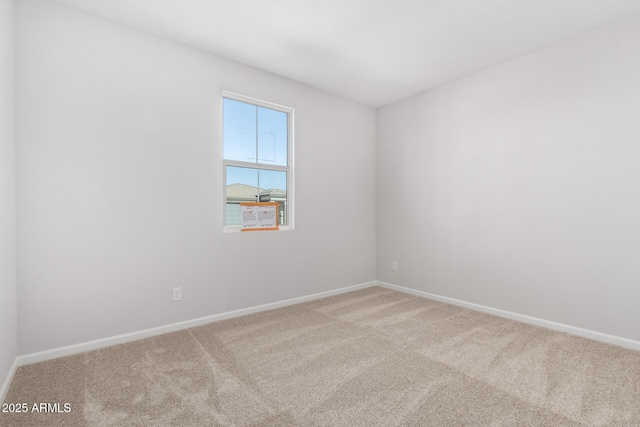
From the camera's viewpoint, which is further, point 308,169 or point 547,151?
point 308,169

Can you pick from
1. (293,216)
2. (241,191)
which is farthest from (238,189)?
(293,216)

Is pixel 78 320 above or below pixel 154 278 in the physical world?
below

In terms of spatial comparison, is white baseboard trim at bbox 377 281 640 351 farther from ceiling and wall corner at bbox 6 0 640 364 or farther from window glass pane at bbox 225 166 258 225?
window glass pane at bbox 225 166 258 225

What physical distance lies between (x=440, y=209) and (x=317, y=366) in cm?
250

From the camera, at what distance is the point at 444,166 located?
146 inches

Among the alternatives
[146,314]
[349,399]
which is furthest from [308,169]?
[349,399]

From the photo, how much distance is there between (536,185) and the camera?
2.92 meters

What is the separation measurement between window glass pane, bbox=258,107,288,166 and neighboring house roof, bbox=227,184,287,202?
12.8 inches

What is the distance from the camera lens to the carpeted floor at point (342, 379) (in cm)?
161

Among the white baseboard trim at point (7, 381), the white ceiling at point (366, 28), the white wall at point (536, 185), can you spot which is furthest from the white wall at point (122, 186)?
the white wall at point (536, 185)

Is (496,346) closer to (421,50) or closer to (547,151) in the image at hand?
(547,151)

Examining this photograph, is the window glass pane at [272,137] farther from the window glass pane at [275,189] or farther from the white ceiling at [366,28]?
the white ceiling at [366,28]

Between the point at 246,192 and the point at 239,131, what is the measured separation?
665 millimetres

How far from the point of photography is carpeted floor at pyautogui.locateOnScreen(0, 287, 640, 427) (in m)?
1.61
